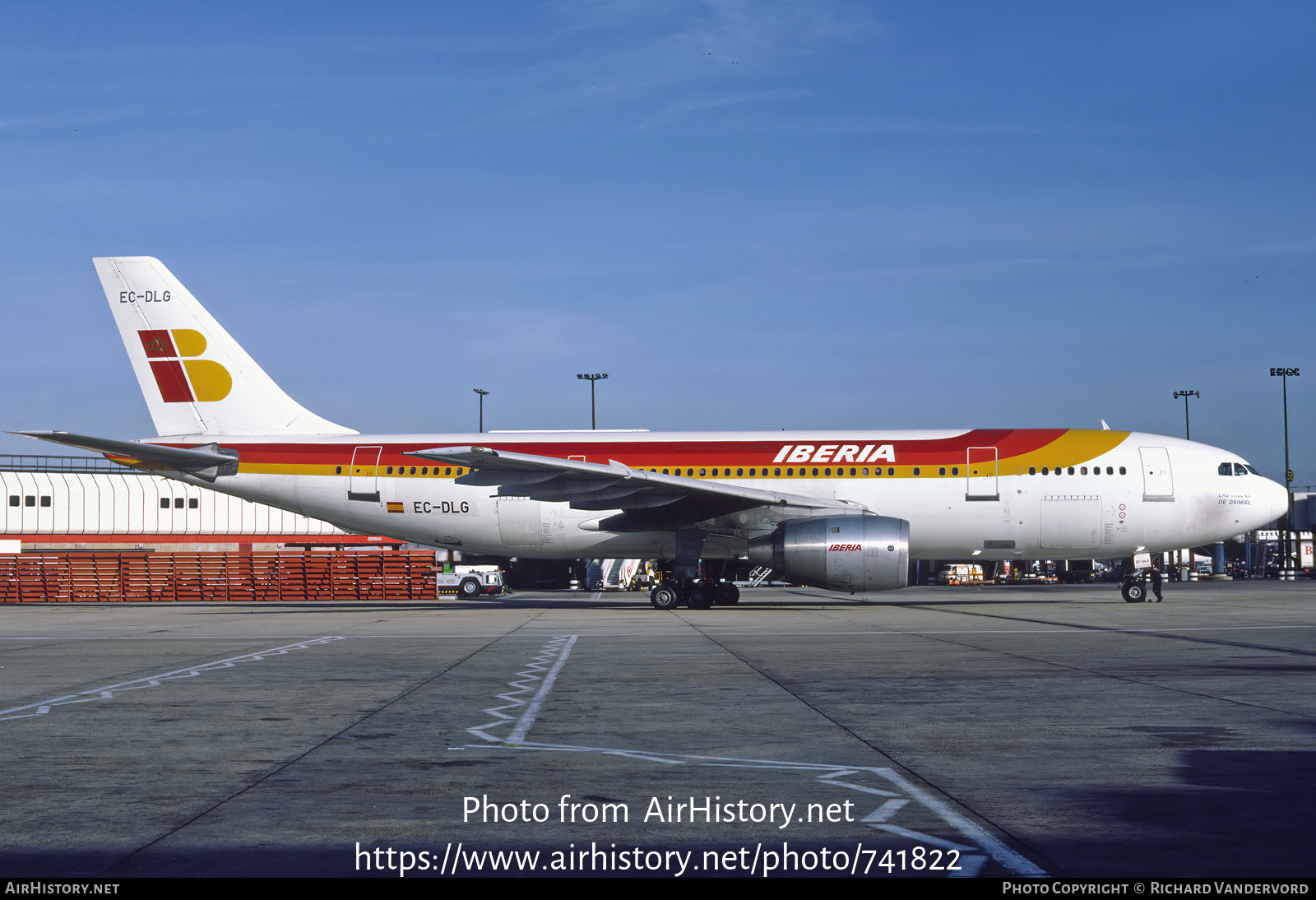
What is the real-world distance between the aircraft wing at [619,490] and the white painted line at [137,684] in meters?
8.14

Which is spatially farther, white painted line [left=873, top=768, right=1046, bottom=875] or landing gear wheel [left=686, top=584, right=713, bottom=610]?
landing gear wheel [left=686, top=584, right=713, bottom=610]

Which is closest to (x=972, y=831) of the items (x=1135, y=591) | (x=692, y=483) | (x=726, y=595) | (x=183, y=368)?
(x=692, y=483)

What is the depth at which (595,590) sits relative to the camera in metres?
51.6

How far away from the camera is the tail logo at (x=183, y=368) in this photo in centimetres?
2905

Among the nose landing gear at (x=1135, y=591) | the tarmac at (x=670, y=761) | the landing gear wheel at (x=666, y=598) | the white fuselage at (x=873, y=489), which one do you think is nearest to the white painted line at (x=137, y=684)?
the tarmac at (x=670, y=761)

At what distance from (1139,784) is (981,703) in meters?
3.47

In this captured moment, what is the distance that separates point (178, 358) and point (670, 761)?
25915mm

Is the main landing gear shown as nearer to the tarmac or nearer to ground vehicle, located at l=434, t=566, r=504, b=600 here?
the tarmac

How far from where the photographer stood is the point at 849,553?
930 inches

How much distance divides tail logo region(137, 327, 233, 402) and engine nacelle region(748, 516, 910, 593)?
15.7m

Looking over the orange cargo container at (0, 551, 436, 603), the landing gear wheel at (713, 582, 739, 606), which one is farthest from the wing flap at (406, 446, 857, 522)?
the orange cargo container at (0, 551, 436, 603)

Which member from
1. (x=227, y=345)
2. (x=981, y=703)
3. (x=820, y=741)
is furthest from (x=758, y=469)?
(x=820, y=741)

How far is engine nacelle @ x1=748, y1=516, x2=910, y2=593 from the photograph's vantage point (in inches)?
929

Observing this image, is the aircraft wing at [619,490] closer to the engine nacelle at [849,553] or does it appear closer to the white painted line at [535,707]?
the engine nacelle at [849,553]
